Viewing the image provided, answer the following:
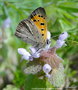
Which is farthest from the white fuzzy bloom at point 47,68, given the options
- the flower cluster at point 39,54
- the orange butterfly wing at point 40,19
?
the orange butterfly wing at point 40,19

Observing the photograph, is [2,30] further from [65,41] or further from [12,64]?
[65,41]

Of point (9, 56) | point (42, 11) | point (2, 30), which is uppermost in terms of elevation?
point (42, 11)

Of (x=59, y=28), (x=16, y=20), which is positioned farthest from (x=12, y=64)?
(x=59, y=28)

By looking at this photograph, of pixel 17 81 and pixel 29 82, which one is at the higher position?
pixel 29 82

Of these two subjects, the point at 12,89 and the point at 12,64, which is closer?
the point at 12,89

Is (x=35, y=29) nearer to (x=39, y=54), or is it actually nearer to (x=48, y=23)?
(x=39, y=54)

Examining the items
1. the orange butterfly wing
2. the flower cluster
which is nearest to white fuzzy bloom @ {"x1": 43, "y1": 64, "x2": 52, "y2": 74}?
the flower cluster

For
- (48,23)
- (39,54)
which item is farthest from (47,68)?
(48,23)

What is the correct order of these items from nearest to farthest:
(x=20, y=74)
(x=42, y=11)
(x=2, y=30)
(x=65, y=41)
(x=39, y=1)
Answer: (x=42, y=11) < (x=65, y=41) < (x=39, y=1) < (x=20, y=74) < (x=2, y=30)
